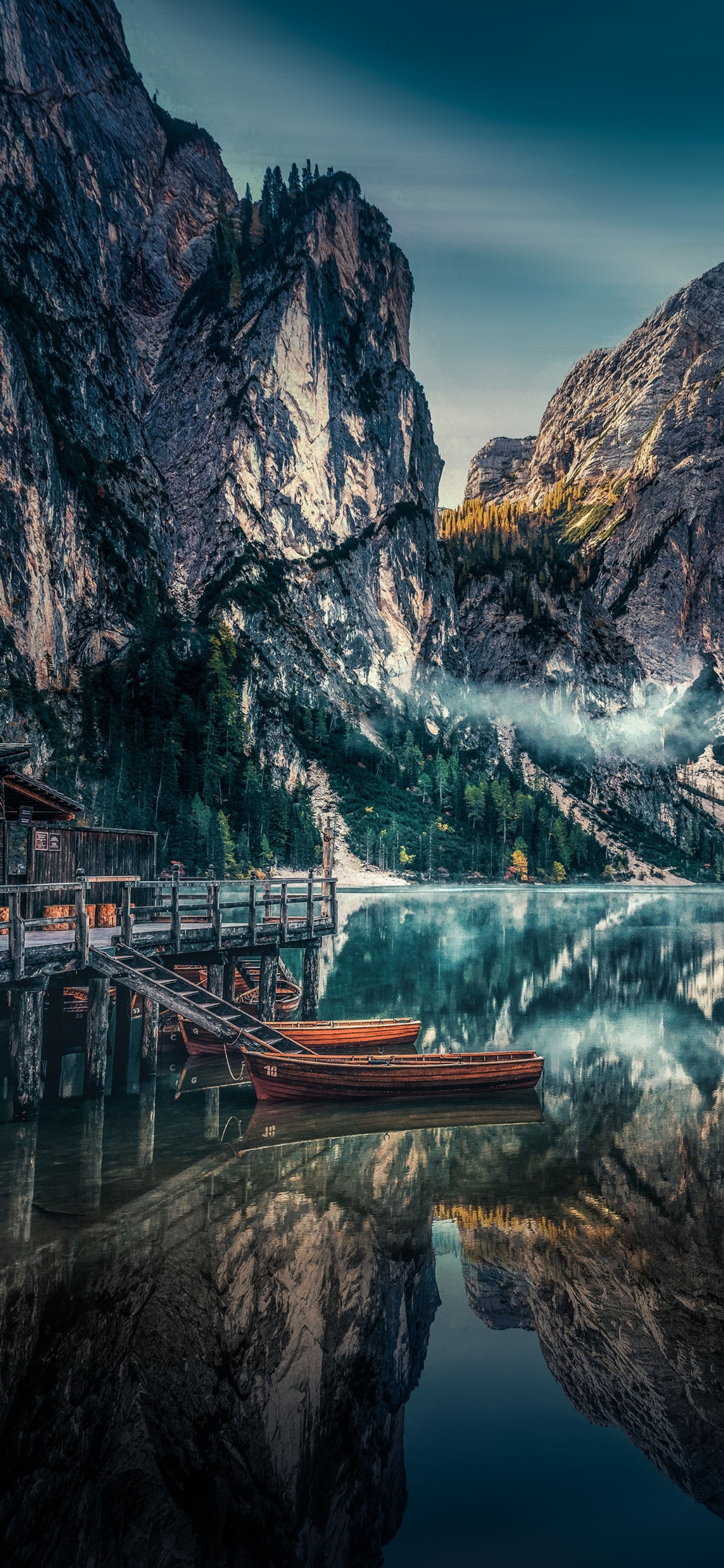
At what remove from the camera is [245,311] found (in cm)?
19100

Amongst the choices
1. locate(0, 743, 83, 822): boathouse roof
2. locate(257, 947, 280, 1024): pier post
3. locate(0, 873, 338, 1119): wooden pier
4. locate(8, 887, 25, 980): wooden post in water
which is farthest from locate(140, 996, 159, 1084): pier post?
locate(0, 743, 83, 822): boathouse roof

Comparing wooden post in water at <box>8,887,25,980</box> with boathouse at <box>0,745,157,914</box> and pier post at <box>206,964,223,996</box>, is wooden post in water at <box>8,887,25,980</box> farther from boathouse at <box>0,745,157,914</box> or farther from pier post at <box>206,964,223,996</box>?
pier post at <box>206,964,223,996</box>

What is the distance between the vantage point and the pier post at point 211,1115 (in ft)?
68.8

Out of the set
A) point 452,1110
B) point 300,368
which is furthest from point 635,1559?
point 300,368

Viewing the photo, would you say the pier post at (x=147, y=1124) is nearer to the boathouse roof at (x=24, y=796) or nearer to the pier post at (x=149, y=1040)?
the pier post at (x=149, y=1040)

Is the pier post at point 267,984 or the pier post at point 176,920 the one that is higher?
the pier post at point 176,920

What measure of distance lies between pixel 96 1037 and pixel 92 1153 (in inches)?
187

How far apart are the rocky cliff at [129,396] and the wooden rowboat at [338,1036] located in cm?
8293

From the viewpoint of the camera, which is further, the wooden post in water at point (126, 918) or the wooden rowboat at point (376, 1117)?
the wooden post in water at point (126, 918)

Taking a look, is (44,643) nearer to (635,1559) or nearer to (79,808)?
(79,808)

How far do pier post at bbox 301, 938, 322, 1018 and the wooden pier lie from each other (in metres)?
0.06

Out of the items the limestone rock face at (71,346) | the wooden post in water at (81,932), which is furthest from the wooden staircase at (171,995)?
the limestone rock face at (71,346)

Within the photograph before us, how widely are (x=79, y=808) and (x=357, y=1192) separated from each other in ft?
60.3

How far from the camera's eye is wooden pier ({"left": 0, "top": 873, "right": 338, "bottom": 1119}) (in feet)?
68.6
